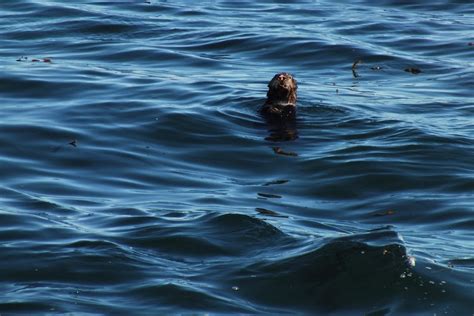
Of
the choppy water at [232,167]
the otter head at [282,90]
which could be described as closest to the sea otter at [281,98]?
the otter head at [282,90]

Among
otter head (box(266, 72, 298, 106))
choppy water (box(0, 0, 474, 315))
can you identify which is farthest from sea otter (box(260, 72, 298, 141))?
choppy water (box(0, 0, 474, 315))

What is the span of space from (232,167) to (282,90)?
6.08ft

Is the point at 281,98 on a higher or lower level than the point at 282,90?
lower

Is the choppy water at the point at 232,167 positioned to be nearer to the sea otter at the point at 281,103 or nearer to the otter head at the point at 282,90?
the sea otter at the point at 281,103

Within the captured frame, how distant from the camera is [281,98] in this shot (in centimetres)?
1486

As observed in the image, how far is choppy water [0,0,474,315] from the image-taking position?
9.34 meters

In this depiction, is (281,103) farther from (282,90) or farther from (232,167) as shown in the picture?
(232,167)

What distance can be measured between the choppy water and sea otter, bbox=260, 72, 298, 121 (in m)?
0.20

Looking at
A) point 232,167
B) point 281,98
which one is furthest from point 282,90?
point 232,167

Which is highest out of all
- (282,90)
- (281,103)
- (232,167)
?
(282,90)

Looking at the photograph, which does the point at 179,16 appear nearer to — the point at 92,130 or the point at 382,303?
the point at 92,130

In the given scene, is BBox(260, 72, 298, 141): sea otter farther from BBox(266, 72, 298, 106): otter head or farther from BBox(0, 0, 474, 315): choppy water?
BBox(0, 0, 474, 315): choppy water

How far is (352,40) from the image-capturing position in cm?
2070

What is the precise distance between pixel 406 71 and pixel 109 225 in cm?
860
